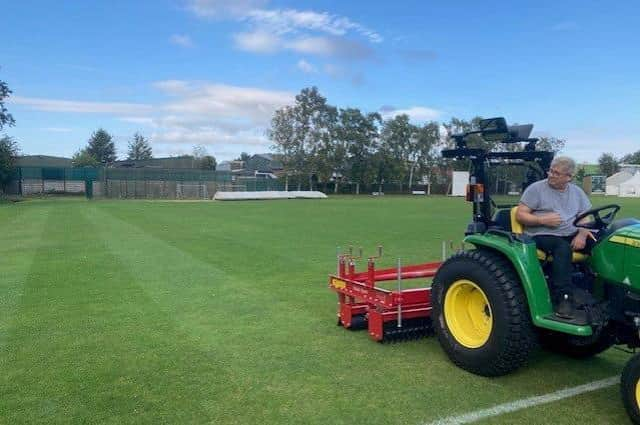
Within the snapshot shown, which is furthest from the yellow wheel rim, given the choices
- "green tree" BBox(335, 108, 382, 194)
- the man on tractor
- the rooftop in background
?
the rooftop in background

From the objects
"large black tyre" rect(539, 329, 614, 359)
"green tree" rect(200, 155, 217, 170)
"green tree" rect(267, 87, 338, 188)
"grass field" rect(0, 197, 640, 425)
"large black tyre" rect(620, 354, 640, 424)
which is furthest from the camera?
"green tree" rect(200, 155, 217, 170)

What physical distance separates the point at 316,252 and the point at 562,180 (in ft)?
28.3

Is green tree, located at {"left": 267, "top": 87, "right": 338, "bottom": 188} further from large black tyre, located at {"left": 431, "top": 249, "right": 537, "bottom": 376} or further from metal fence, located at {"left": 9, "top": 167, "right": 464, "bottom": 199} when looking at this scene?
large black tyre, located at {"left": 431, "top": 249, "right": 537, "bottom": 376}

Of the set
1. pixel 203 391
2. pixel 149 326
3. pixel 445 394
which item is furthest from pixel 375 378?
pixel 149 326

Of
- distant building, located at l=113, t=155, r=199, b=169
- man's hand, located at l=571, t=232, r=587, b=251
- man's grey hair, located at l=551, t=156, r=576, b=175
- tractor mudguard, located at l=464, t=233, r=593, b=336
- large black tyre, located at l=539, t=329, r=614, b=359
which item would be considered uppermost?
distant building, located at l=113, t=155, r=199, b=169

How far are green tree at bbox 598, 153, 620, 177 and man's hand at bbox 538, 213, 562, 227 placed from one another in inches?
4481

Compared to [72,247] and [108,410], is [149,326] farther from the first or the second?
[72,247]

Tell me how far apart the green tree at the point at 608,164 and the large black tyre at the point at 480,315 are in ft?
373

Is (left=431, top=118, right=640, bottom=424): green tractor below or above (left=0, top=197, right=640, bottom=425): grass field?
above

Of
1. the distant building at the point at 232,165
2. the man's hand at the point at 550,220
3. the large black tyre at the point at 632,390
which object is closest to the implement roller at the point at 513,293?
the large black tyre at the point at 632,390

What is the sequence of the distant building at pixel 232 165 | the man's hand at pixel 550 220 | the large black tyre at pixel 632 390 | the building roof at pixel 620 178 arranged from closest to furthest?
the large black tyre at pixel 632 390 → the man's hand at pixel 550 220 → the building roof at pixel 620 178 → the distant building at pixel 232 165

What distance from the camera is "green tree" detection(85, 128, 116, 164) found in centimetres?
10212

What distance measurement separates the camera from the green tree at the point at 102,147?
102 metres

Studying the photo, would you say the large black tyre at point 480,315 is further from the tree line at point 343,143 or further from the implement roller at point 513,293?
the tree line at point 343,143
